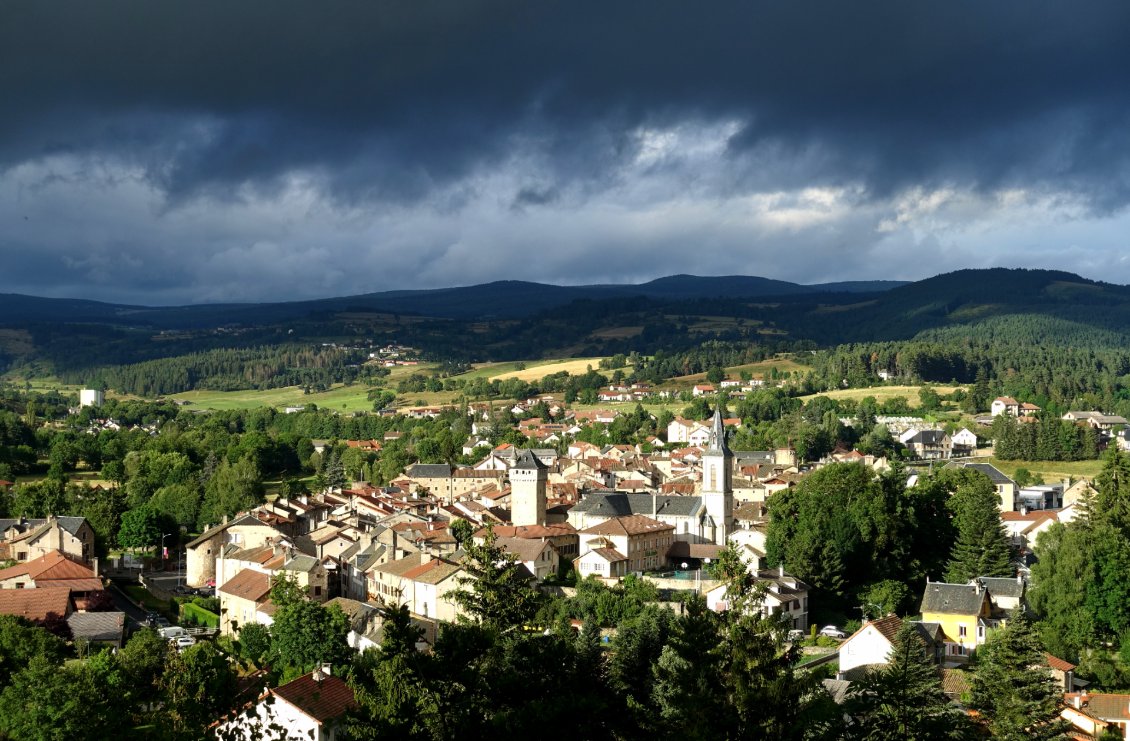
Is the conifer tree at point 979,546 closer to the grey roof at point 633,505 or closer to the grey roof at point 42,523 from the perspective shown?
the grey roof at point 633,505

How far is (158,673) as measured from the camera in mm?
42594

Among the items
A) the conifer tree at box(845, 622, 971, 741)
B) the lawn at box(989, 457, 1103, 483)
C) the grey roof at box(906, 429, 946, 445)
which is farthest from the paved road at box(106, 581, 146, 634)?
the grey roof at box(906, 429, 946, 445)

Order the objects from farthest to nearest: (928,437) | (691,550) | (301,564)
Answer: (928,437), (691,550), (301,564)

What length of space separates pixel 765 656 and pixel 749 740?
7.33 ft

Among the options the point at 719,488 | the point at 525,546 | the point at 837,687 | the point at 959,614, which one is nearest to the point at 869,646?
the point at 837,687

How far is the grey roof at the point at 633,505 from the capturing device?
227ft

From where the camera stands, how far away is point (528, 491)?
231ft

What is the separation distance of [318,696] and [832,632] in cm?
2631

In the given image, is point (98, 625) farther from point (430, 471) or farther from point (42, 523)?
point (430, 471)

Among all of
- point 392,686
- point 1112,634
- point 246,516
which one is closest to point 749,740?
point 392,686

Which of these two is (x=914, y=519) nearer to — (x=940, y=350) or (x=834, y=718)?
(x=834, y=718)

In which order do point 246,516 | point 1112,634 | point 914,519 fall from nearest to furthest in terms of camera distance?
point 1112,634
point 914,519
point 246,516

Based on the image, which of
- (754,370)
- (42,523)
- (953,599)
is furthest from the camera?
(754,370)

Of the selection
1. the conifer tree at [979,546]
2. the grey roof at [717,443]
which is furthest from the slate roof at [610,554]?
the conifer tree at [979,546]
